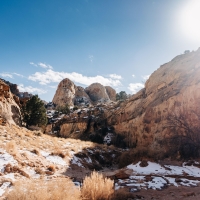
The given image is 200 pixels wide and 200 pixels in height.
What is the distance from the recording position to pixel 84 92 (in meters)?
106

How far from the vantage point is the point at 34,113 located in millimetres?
31266

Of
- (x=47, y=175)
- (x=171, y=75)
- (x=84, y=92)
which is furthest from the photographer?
(x=84, y=92)

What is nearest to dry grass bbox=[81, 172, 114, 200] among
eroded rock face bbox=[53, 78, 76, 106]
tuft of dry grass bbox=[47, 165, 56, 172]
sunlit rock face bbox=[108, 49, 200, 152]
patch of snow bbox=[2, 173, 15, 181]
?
patch of snow bbox=[2, 173, 15, 181]

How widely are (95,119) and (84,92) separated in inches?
2310

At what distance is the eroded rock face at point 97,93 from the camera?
4099 inches

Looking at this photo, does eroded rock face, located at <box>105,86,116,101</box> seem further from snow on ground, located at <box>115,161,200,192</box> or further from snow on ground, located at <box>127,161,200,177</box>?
snow on ground, located at <box>127,161,200,177</box>

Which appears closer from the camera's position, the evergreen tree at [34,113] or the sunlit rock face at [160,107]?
the sunlit rock face at [160,107]

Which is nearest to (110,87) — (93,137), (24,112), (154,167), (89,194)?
(93,137)

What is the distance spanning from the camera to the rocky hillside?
3686 inches

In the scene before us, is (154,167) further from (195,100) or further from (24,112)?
(24,112)

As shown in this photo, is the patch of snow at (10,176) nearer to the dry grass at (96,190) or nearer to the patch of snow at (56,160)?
the dry grass at (96,190)

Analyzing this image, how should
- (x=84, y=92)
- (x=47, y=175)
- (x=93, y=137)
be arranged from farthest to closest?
(x=84, y=92) < (x=93, y=137) < (x=47, y=175)

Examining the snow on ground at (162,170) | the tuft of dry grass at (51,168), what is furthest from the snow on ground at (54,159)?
the snow on ground at (162,170)

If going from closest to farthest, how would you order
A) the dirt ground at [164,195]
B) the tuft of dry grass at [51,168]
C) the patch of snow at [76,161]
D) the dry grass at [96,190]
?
1. the dry grass at [96,190]
2. the dirt ground at [164,195]
3. the tuft of dry grass at [51,168]
4. the patch of snow at [76,161]
